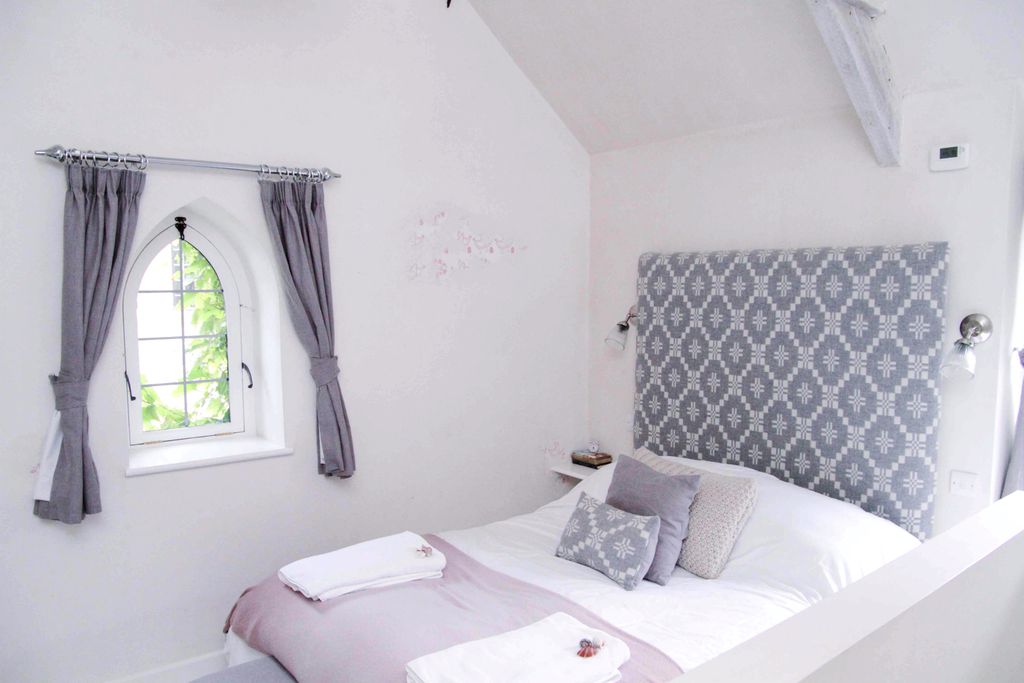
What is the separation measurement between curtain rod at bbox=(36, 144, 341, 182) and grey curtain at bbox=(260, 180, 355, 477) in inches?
1.4

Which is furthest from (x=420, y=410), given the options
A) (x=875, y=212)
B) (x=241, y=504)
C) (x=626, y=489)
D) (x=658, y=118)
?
(x=875, y=212)

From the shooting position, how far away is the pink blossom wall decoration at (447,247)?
11.4ft

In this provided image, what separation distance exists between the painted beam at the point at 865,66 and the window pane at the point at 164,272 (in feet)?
8.42

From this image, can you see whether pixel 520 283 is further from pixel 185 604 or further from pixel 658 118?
pixel 185 604

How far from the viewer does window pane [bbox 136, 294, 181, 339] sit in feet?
10.1

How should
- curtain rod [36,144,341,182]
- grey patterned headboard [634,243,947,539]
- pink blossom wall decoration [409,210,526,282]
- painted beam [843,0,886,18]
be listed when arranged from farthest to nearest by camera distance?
pink blossom wall decoration [409,210,526,282]
grey patterned headboard [634,243,947,539]
curtain rod [36,144,341,182]
painted beam [843,0,886,18]

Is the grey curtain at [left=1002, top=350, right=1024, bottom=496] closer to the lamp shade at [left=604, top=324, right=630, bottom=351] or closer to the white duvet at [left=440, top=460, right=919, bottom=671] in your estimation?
the white duvet at [left=440, top=460, right=919, bottom=671]

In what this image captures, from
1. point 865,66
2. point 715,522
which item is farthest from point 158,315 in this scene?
point 865,66

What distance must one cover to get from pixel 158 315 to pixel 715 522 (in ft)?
7.79

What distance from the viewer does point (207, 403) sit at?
3270 mm

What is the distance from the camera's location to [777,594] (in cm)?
245

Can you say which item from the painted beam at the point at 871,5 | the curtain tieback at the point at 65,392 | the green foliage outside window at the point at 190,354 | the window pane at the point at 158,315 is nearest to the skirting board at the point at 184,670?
the green foliage outside window at the point at 190,354

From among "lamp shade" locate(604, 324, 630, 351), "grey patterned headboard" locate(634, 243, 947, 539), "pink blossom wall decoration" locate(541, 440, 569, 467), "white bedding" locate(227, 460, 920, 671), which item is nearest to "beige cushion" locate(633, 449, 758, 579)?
"white bedding" locate(227, 460, 920, 671)

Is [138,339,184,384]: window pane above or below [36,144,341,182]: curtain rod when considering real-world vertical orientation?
below
